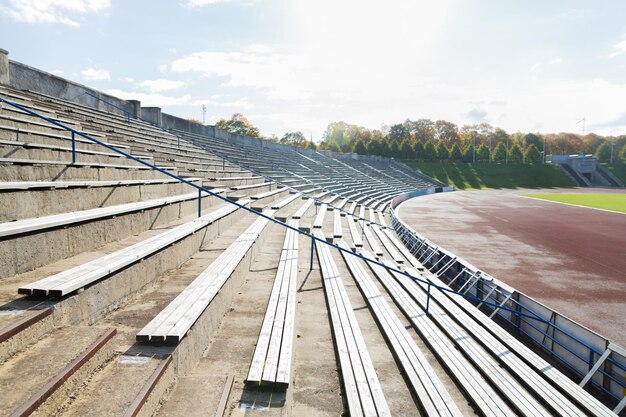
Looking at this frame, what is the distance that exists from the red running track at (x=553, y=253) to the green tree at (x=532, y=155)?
66.5 m

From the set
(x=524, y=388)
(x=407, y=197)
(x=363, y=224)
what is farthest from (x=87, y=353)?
(x=407, y=197)

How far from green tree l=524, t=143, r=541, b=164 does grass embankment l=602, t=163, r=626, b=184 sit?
12563 millimetres

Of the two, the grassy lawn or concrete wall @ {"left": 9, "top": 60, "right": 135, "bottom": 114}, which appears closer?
concrete wall @ {"left": 9, "top": 60, "right": 135, "bottom": 114}

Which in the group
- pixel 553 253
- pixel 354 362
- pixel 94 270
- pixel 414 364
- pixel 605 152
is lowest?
pixel 553 253

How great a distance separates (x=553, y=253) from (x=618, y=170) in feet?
275

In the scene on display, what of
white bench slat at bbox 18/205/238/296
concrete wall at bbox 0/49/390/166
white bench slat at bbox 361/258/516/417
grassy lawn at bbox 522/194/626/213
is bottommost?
grassy lawn at bbox 522/194/626/213

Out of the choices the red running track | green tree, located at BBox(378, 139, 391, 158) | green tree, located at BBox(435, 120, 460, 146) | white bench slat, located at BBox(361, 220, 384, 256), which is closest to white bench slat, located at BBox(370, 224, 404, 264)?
white bench slat, located at BBox(361, 220, 384, 256)

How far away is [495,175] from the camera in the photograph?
73.6 metres

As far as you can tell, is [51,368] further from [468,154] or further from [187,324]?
[468,154]

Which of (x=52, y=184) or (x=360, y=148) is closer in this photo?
(x=52, y=184)

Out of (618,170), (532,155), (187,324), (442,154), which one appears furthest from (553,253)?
(532,155)

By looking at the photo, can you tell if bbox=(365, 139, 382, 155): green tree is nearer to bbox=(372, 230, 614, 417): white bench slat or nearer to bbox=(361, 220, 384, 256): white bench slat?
bbox=(361, 220, 384, 256): white bench slat

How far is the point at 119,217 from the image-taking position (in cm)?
516

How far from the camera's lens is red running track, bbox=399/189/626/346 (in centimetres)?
914
